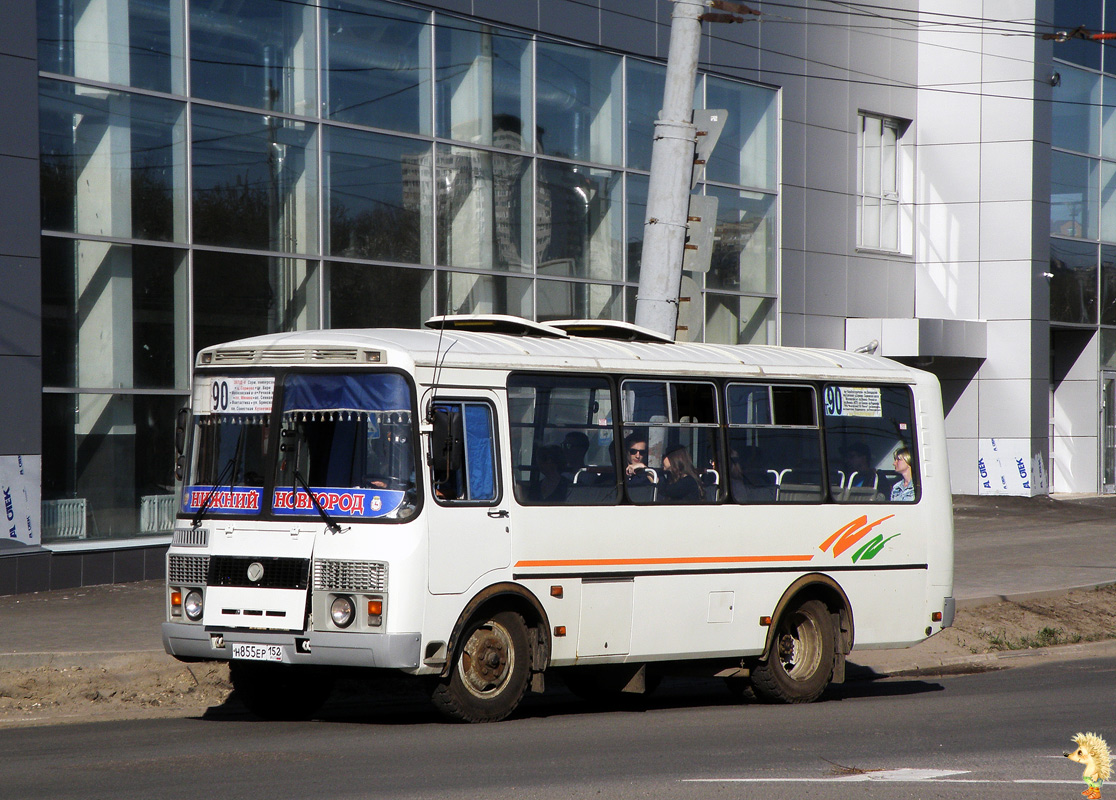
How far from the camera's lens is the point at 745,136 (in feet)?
83.7

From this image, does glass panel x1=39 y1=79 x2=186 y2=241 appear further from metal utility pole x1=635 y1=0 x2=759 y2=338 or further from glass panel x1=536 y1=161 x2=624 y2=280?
metal utility pole x1=635 y1=0 x2=759 y2=338

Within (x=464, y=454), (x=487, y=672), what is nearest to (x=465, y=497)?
(x=464, y=454)

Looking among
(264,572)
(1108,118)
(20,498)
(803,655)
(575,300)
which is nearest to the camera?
(264,572)

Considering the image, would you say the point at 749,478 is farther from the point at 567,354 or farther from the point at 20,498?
the point at 20,498

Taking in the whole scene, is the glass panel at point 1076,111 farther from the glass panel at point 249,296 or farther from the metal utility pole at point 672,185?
the metal utility pole at point 672,185

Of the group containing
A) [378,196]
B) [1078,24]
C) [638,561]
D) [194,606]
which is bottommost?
[194,606]

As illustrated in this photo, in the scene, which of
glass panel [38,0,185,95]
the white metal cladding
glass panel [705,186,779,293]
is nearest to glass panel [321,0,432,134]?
glass panel [38,0,185,95]

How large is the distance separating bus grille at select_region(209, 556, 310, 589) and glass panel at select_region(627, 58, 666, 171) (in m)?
15.0

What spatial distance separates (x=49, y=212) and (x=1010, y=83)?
2105 centimetres

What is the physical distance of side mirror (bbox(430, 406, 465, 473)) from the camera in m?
8.76

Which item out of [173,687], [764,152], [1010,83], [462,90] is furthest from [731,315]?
[173,687]

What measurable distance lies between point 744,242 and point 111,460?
12773 mm

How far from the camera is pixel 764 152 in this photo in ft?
85.0

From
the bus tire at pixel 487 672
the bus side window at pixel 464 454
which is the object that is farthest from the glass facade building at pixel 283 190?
the bus tire at pixel 487 672
